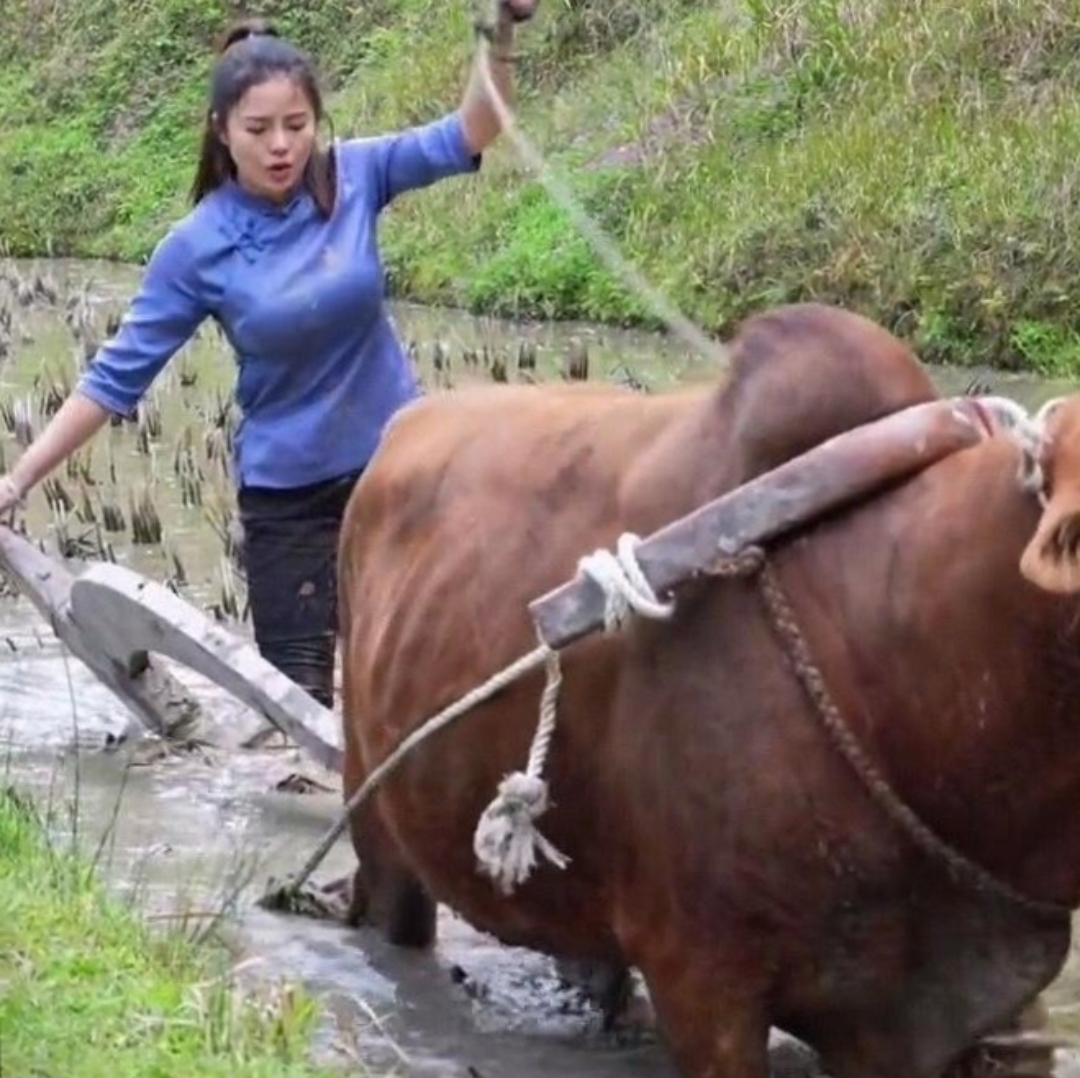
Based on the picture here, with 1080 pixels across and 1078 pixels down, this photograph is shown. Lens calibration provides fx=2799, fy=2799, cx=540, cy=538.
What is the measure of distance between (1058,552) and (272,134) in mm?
2951

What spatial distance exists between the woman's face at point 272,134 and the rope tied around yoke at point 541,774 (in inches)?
79.8

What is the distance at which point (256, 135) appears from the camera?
5828 mm

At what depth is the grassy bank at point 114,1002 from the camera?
11.8 feet

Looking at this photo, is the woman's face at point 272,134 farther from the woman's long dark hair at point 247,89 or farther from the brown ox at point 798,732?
the brown ox at point 798,732

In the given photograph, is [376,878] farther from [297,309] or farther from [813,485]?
[813,485]

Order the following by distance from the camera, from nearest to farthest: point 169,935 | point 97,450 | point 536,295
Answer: point 169,935 → point 97,450 → point 536,295

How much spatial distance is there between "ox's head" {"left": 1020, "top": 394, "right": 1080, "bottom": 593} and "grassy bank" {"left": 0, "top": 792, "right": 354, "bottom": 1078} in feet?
4.10

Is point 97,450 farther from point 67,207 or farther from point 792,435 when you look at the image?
point 67,207

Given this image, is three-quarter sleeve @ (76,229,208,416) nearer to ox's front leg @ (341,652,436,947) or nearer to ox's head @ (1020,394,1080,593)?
ox's front leg @ (341,652,436,947)

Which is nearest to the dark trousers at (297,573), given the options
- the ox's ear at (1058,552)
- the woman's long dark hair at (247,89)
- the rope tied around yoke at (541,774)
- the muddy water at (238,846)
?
the muddy water at (238,846)

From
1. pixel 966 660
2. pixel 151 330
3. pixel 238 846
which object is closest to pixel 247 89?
pixel 151 330

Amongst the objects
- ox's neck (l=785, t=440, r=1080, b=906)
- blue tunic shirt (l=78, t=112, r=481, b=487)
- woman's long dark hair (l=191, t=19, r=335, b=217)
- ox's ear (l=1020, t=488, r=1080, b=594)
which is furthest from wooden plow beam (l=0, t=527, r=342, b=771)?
ox's ear (l=1020, t=488, r=1080, b=594)

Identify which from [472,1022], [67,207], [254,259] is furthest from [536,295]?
[472,1022]

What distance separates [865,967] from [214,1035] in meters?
0.89
